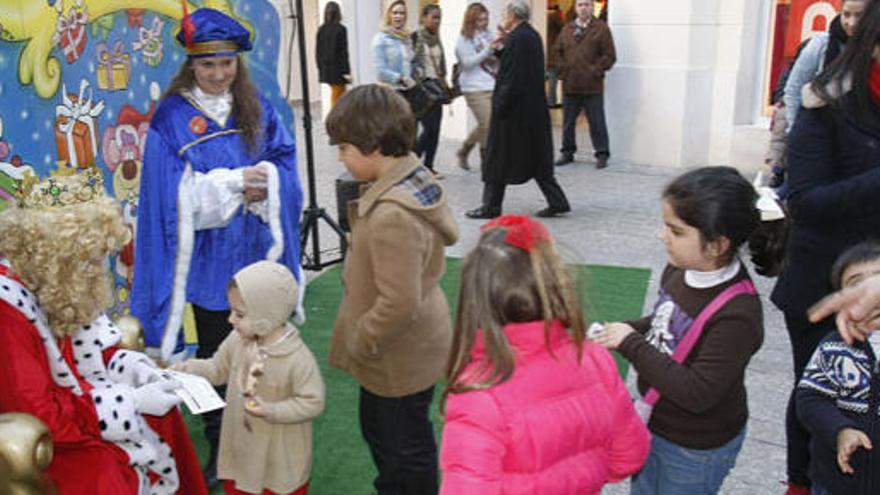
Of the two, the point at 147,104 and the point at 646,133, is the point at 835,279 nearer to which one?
the point at 147,104

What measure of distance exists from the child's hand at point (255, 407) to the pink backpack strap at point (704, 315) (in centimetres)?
121

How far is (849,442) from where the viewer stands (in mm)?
2180

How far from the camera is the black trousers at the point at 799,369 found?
9.29ft

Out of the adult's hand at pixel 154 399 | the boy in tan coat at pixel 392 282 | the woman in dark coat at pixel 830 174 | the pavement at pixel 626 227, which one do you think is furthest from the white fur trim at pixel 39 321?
the woman in dark coat at pixel 830 174

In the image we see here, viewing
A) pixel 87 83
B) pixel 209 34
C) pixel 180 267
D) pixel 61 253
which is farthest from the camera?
pixel 87 83

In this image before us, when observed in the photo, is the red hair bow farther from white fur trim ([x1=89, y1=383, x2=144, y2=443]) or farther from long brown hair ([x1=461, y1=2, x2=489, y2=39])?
long brown hair ([x1=461, y1=2, x2=489, y2=39])

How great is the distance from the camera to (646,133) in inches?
369

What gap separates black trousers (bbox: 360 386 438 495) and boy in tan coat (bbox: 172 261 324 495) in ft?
0.70

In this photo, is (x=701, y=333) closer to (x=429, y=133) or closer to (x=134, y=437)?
(x=134, y=437)

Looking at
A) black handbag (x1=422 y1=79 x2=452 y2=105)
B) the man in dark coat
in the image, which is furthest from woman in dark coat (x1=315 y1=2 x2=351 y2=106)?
the man in dark coat

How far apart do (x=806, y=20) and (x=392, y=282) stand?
25.7ft

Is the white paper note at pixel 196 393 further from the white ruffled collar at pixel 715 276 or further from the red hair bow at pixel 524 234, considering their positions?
the white ruffled collar at pixel 715 276

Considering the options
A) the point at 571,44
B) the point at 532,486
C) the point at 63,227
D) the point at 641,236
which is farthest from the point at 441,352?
the point at 571,44

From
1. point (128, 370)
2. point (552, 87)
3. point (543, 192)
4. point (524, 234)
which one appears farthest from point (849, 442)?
point (552, 87)
